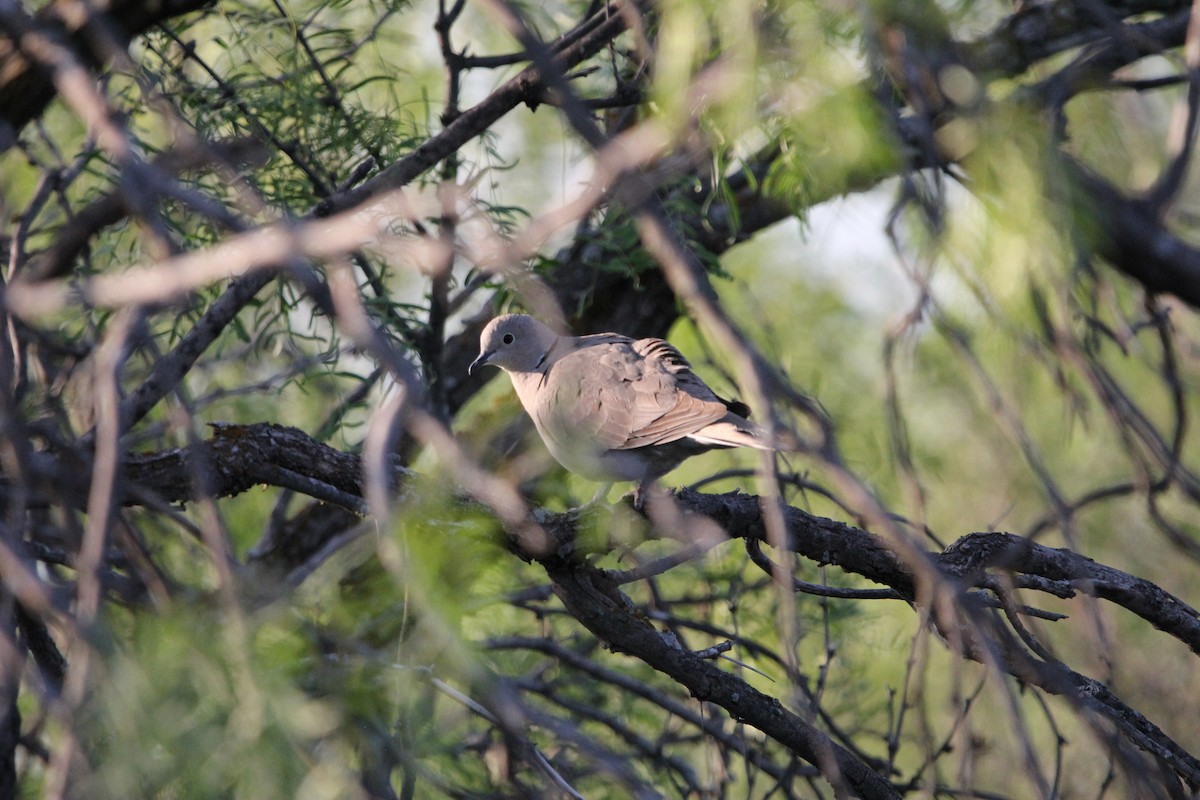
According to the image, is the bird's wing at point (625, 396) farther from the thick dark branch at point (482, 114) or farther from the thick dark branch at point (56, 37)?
the thick dark branch at point (56, 37)

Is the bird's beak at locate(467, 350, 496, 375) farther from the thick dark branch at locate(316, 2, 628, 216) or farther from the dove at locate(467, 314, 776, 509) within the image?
the thick dark branch at locate(316, 2, 628, 216)

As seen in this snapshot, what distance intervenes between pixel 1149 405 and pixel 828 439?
8.95m

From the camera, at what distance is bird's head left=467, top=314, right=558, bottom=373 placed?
4336mm

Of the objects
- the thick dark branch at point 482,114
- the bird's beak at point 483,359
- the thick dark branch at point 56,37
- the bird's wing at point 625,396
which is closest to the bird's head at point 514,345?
the bird's beak at point 483,359

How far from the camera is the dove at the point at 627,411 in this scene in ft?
11.3

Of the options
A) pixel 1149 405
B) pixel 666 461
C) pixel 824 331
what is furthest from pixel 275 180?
pixel 1149 405

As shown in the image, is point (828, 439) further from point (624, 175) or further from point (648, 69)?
point (648, 69)

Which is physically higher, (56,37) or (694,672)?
(56,37)

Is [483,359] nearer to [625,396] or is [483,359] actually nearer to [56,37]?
[625,396]

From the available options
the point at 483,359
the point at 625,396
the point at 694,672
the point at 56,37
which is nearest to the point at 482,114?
the point at 625,396

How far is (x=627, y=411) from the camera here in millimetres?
3713

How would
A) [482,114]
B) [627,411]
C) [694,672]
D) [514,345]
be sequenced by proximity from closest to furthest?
[694,672], [482,114], [627,411], [514,345]

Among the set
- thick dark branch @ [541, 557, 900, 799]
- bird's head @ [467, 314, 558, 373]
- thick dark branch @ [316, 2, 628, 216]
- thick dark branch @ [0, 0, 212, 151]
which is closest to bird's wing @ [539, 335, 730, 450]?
bird's head @ [467, 314, 558, 373]

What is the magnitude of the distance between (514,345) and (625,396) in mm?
776
